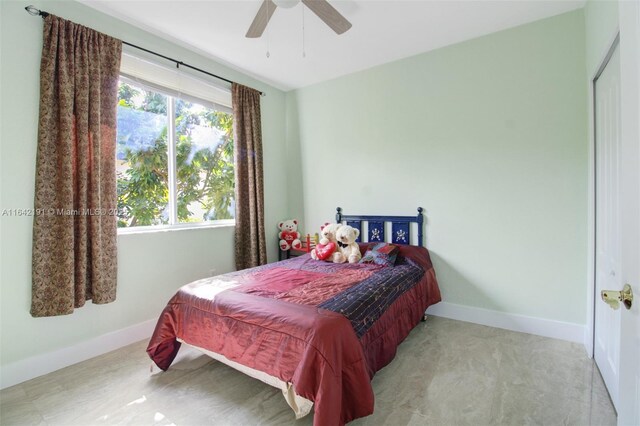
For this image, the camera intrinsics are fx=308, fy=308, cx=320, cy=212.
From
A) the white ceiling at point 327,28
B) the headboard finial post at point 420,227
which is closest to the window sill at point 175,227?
the white ceiling at point 327,28

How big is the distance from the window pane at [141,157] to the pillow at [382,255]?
78.6 inches

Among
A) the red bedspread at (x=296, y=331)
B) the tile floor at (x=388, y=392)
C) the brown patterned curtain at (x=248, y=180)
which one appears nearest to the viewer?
the red bedspread at (x=296, y=331)

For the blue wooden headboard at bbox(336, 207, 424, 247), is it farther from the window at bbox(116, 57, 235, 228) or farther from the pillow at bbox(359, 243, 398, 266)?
the window at bbox(116, 57, 235, 228)

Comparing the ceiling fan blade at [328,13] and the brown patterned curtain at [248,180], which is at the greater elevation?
the ceiling fan blade at [328,13]

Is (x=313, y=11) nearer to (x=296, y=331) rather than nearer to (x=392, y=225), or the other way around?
(x=296, y=331)

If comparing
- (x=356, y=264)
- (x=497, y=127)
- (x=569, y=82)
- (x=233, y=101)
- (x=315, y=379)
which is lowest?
(x=315, y=379)

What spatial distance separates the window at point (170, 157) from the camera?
8.83ft

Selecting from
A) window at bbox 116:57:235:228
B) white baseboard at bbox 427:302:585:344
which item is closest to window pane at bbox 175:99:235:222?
window at bbox 116:57:235:228

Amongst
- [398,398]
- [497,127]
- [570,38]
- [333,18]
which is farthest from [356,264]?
[570,38]

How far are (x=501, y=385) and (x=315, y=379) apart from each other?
4.14 ft

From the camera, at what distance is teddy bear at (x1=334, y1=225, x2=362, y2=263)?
10.1 ft

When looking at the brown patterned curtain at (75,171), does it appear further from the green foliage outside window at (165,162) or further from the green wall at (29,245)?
the green foliage outside window at (165,162)

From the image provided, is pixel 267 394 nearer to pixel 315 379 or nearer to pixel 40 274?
pixel 315 379

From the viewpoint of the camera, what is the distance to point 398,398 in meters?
1.82
